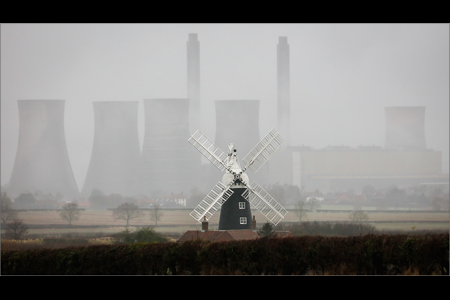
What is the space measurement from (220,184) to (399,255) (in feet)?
32.6

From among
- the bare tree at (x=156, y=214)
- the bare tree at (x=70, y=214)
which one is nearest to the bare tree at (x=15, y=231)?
the bare tree at (x=70, y=214)

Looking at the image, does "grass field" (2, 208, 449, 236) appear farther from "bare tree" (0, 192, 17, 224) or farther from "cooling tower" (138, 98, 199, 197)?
"cooling tower" (138, 98, 199, 197)

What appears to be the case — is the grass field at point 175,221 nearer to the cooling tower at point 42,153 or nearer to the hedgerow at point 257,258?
the cooling tower at point 42,153

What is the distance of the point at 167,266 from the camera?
18.7m

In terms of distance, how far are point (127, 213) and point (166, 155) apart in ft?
46.5

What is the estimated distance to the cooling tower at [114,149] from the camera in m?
65.3

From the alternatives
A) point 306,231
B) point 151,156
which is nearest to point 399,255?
point 306,231

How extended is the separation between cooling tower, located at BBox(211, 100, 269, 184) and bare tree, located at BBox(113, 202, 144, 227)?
7.12m

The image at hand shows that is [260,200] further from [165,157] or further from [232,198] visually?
[165,157]

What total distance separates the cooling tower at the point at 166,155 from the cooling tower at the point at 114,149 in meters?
2.18

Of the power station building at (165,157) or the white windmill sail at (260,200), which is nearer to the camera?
the white windmill sail at (260,200)

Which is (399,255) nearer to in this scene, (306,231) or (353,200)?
(306,231)

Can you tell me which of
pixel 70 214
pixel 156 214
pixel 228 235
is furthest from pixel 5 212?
pixel 228 235

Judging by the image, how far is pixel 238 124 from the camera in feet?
180
